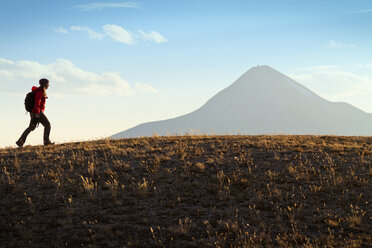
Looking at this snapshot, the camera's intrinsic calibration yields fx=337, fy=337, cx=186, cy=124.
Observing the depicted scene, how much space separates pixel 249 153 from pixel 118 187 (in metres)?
4.71

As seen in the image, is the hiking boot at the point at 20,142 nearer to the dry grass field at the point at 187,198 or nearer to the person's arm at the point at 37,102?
the person's arm at the point at 37,102

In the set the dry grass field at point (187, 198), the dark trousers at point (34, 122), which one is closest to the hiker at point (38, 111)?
the dark trousers at point (34, 122)

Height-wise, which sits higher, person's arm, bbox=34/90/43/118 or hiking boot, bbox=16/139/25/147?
person's arm, bbox=34/90/43/118

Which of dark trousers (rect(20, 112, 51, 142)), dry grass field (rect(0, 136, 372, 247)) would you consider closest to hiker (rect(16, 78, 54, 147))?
dark trousers (rect(20, 112, 51, 142))

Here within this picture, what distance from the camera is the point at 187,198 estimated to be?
7.64 m

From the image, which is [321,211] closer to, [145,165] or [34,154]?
[145,165]

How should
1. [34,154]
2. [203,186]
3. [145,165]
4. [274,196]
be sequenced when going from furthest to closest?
1. [34,154]
2. [145,165]
3. [203,186]
4. [274,196]

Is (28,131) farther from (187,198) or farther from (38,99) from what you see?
(187,198)

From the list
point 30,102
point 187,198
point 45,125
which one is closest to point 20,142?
point 45,125

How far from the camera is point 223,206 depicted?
24.0 feet

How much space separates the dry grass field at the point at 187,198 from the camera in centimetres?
607

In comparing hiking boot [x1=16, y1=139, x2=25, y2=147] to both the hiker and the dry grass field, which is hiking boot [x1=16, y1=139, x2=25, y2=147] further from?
the dry grass field

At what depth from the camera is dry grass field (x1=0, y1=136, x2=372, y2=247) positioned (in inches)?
239

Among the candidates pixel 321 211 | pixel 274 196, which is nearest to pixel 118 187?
pixel 274 196
